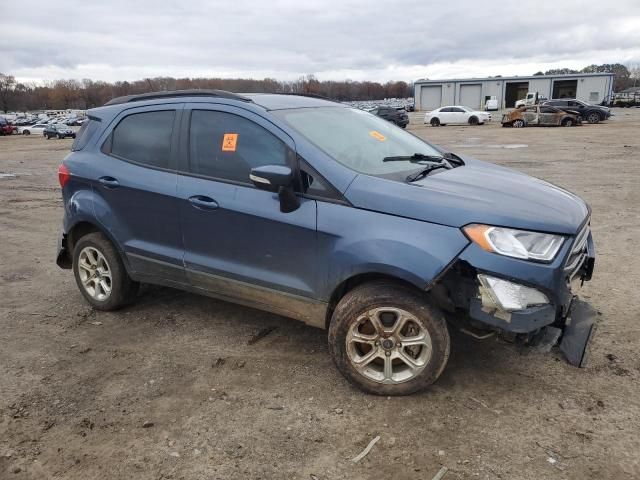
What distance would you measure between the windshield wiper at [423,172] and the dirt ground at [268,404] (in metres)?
1.33

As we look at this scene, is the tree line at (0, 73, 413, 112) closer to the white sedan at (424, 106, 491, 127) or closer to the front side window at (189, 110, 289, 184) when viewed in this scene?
the white sedan at (424, 106, 491, 127)

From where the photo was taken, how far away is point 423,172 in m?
3.62

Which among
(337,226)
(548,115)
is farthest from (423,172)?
(548,115)

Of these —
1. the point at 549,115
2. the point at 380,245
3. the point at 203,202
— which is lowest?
the point at 549,115

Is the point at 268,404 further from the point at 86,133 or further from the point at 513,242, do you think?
the point at 86,133

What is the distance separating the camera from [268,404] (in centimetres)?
327

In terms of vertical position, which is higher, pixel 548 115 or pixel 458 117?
pixel 548 115

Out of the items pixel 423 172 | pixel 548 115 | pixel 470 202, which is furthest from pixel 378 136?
pixel 548 115

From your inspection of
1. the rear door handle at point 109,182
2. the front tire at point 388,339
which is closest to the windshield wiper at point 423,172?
the front tire at point 388,339

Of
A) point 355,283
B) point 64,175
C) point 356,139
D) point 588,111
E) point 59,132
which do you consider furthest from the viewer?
point 59,132

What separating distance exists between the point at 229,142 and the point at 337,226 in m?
1.13

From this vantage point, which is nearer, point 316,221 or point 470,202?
point 470,202

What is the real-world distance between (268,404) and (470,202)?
174 cm

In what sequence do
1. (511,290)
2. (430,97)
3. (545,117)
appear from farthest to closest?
(430,97) → (545,117) → (511,290)
